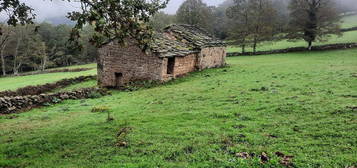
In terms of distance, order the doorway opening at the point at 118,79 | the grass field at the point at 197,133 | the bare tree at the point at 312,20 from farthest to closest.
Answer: the bare tree at the point at 312,20
the doorway opening at the point at 118,79
the grass field at the point at 197,133

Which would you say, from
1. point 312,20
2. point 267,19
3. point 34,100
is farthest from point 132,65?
point 267,19

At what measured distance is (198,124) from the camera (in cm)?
768

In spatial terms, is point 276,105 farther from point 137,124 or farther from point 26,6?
point 26,6

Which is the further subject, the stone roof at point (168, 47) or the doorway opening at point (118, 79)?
the doorway opening at point (118, 79)

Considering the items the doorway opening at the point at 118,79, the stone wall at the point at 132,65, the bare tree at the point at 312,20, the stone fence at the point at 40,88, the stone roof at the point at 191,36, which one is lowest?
the stone fence at the point at 40,88

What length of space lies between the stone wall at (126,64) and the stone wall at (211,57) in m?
6.34

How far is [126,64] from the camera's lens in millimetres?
19219

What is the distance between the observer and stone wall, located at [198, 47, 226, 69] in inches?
912

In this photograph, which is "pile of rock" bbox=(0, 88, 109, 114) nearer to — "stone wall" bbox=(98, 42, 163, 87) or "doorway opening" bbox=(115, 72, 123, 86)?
"stone wall" bbox=(98, 42, 163, 87)

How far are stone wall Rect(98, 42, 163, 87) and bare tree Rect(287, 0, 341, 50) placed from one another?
29.9 meters

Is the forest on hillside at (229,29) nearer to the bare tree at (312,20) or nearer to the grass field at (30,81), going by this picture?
the bare tree at (312,20)

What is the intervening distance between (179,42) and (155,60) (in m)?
5.15

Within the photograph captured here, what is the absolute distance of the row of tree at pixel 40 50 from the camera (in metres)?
55.7

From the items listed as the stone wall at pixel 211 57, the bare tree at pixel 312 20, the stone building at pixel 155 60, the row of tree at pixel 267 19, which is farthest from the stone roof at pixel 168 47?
the bare tree at pixel 312 20
